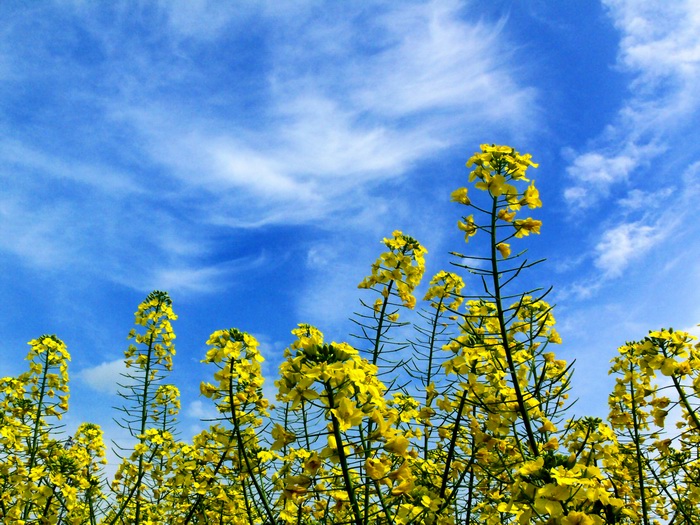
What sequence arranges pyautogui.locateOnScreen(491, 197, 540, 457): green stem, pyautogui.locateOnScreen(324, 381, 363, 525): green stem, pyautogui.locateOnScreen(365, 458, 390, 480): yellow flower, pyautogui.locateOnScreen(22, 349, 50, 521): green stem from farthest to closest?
1. pyautogui.locateOnScreen(22, 349, 50, 521): green stem
2. pyautogui.locateOnScreen(491, 197, 540, 457): green stem
3. pyautogui.locateOnScreen(365, 458, 390, 480): yellow flower
4. pyautogui.locateOnScreen(324, 381, 363, 525): green stem

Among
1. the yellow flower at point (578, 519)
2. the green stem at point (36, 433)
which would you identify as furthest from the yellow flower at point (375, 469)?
the green stem at point (36, 433)

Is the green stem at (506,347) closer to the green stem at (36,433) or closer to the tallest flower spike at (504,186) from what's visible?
the tallest flower spike at (504,186)

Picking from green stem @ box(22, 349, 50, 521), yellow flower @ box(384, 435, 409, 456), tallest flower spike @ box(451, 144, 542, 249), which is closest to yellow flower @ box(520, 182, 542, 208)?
tallest flower spike @ box(451, 144, 542, 249)

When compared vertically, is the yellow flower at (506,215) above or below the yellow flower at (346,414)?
above

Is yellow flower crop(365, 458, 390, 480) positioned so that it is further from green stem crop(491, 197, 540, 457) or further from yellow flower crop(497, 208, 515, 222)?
yellow flower crop(497, 208, 515, 222)

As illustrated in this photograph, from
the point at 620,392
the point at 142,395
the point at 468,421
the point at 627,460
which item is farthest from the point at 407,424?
the point at 142,395

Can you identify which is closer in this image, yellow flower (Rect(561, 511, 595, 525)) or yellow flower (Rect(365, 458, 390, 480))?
yellow flower (Rect(561, 511, 595, 525))

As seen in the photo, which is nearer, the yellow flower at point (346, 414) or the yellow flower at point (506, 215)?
the yellow flower at point (346, 414)

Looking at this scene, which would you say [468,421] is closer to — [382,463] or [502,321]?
[502,321]

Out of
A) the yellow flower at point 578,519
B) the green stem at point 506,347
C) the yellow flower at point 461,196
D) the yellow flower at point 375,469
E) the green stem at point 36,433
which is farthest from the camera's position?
the green stem at point 36,433

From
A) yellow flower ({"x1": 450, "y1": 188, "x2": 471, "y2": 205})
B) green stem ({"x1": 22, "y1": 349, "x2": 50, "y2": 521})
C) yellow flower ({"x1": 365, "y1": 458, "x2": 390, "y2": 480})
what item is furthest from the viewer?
green stem ({"x1": 22, "y1": 349, "x2": 50, "y2": 521})

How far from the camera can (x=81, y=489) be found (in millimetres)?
6820

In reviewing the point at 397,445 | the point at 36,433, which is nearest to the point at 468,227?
the point at 397,445

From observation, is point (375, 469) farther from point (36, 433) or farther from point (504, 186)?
point (36, 433)
